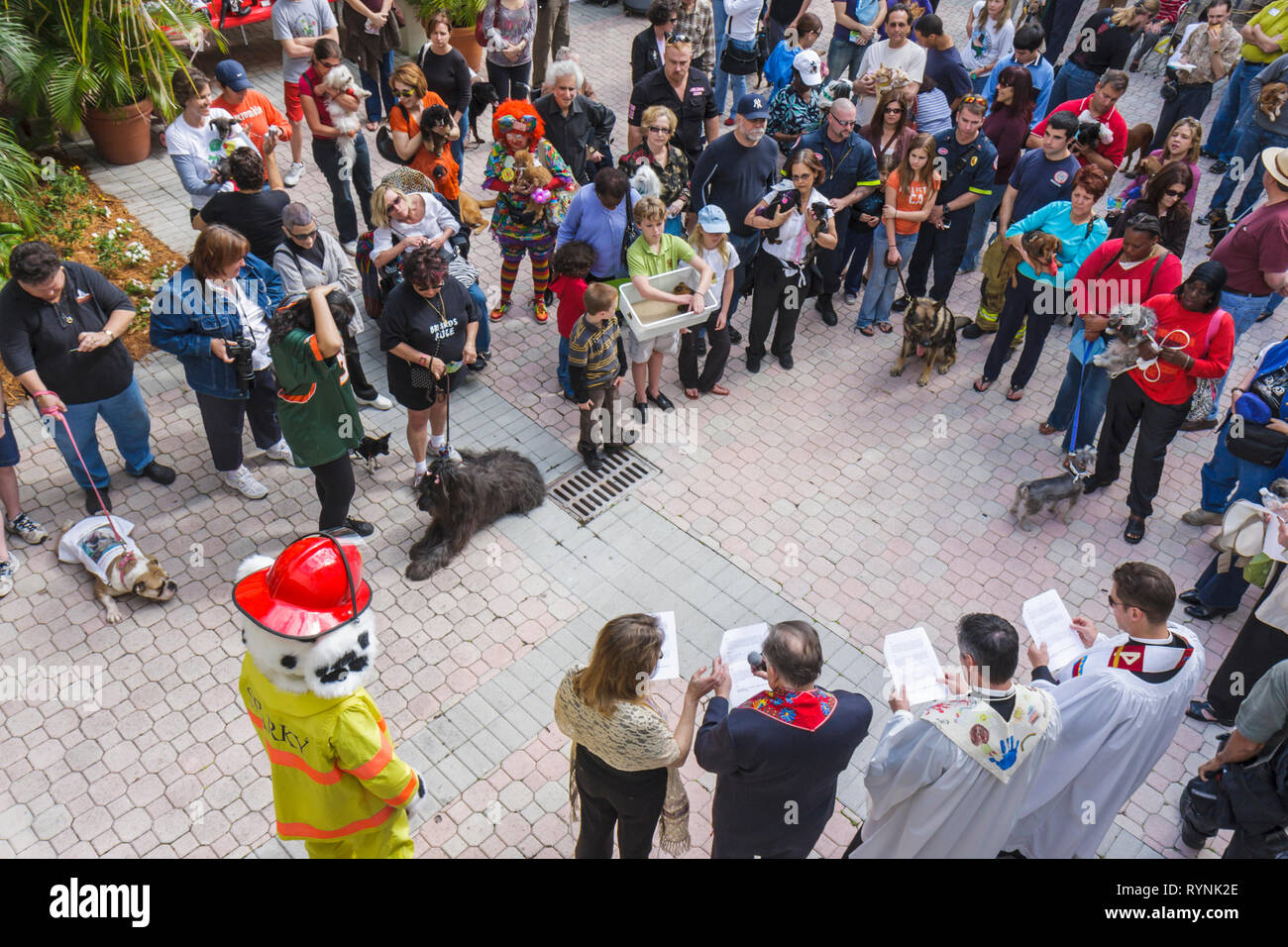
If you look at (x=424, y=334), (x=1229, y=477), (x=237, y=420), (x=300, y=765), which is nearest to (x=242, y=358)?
(x=237, y=420)

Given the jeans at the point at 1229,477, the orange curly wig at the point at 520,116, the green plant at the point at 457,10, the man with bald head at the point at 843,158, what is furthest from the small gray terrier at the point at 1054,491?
the green plant at the point at 457,10

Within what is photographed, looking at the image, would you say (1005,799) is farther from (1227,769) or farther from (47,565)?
(47,565)

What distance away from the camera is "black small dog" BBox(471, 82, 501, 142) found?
10.6 meters

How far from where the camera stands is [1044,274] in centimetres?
779

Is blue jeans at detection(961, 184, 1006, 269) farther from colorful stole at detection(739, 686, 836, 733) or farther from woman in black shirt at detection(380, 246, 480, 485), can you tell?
colorful stole at detection(739, 686, 836, 733)

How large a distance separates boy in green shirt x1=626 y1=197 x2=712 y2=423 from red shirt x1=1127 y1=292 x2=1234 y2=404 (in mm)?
3248

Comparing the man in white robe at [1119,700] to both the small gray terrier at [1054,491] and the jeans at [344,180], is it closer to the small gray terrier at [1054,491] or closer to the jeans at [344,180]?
the small gray terrier at [1054,491]

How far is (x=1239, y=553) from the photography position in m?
5.82

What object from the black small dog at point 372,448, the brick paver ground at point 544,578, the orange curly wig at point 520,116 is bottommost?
the brick paver ground at point 544,578

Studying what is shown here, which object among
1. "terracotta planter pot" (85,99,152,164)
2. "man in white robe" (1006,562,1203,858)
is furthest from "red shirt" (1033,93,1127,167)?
"terracotta planter pot" (85,99,152,164)

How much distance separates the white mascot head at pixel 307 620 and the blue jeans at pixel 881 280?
660 cm

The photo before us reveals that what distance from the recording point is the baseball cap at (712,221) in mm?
7496

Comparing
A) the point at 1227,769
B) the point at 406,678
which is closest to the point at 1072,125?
the point at 1227,769

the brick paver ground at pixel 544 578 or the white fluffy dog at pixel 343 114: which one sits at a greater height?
the white fluffy dog at pixel 343 114
